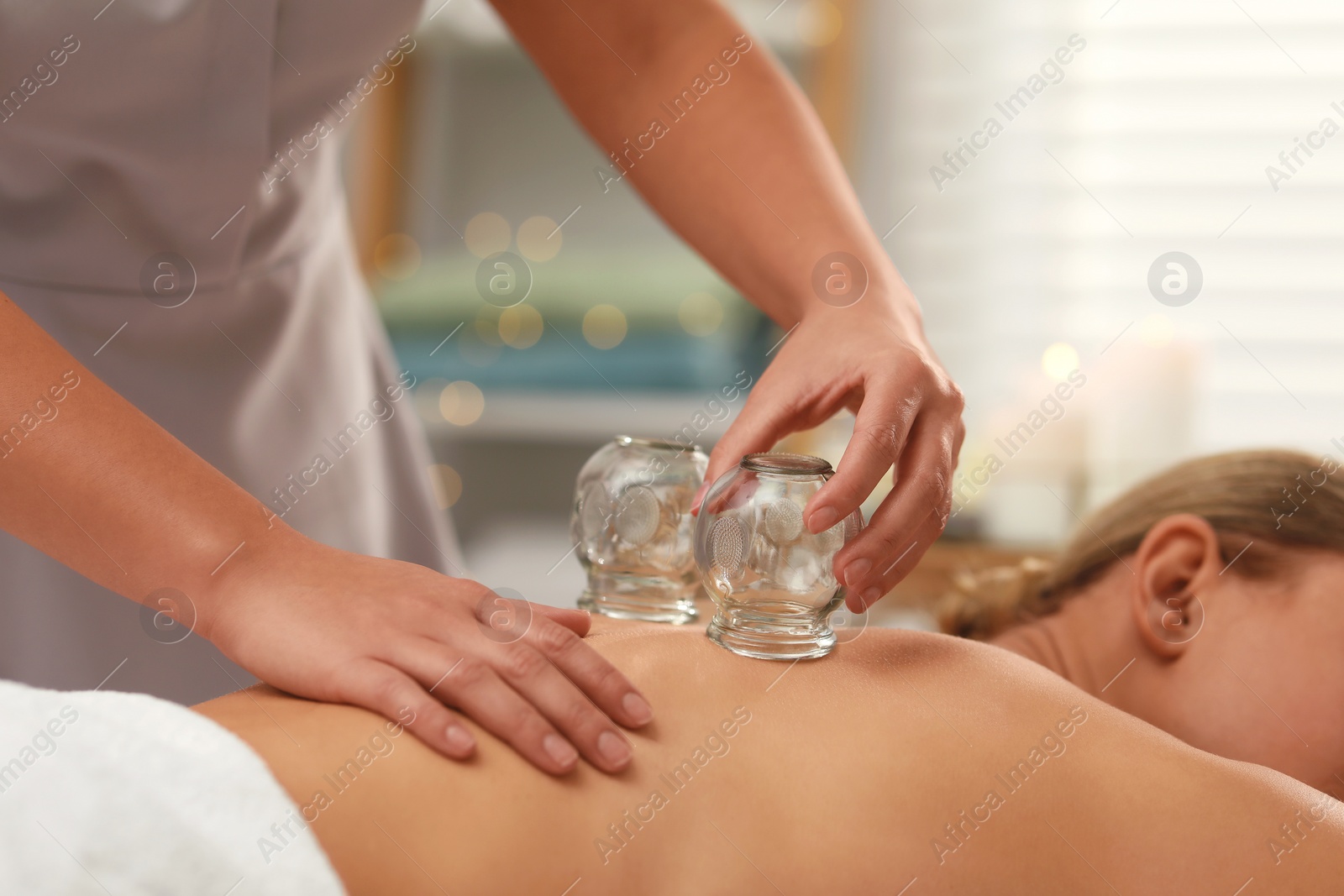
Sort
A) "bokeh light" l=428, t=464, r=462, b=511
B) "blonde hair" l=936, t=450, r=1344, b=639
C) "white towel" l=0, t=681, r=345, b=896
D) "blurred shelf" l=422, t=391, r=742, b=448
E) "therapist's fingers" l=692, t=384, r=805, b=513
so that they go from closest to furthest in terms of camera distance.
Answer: "white towel" l=0, t=681, r=345, b=896, "therapist's fingers" l=692, t=384, r=805, b=513, "blonde hair" l=936, t=450, r=1344, b=639, "blurred shelf" l=422, t=391, r=742, b=448, "bokeh light" l=428, t=464, r=462, b=511

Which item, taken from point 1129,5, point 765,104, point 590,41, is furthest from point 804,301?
point 1129,5

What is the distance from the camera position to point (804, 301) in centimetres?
72

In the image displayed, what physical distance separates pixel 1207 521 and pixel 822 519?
45 cm

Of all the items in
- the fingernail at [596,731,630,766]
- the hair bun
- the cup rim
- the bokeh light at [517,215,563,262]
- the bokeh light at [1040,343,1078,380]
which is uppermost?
the cup rim

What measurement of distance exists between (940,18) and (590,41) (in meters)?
1.43

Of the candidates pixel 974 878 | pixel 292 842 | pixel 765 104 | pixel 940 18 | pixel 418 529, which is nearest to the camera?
pixel 292 842

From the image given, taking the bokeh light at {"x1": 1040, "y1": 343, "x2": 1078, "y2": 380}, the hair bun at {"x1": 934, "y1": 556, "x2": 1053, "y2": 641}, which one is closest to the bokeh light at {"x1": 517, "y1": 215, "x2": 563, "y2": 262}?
the bokeh light at {"x1": 1040, "y1": 343, "x2": 1078, "y2": 380}

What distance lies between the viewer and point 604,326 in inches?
80.7

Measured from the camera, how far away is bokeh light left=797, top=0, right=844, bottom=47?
6.73ft

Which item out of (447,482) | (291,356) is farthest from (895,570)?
(447,482)

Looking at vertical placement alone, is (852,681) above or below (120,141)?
below

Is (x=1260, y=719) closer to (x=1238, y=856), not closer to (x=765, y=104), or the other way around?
(x=1238, y=856)

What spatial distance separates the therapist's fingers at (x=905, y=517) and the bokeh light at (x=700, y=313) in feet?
4.53

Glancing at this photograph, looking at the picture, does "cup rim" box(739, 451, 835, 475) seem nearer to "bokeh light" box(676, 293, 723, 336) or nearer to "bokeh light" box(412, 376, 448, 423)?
"bokeh light" box(676, 293, 723, 336)
